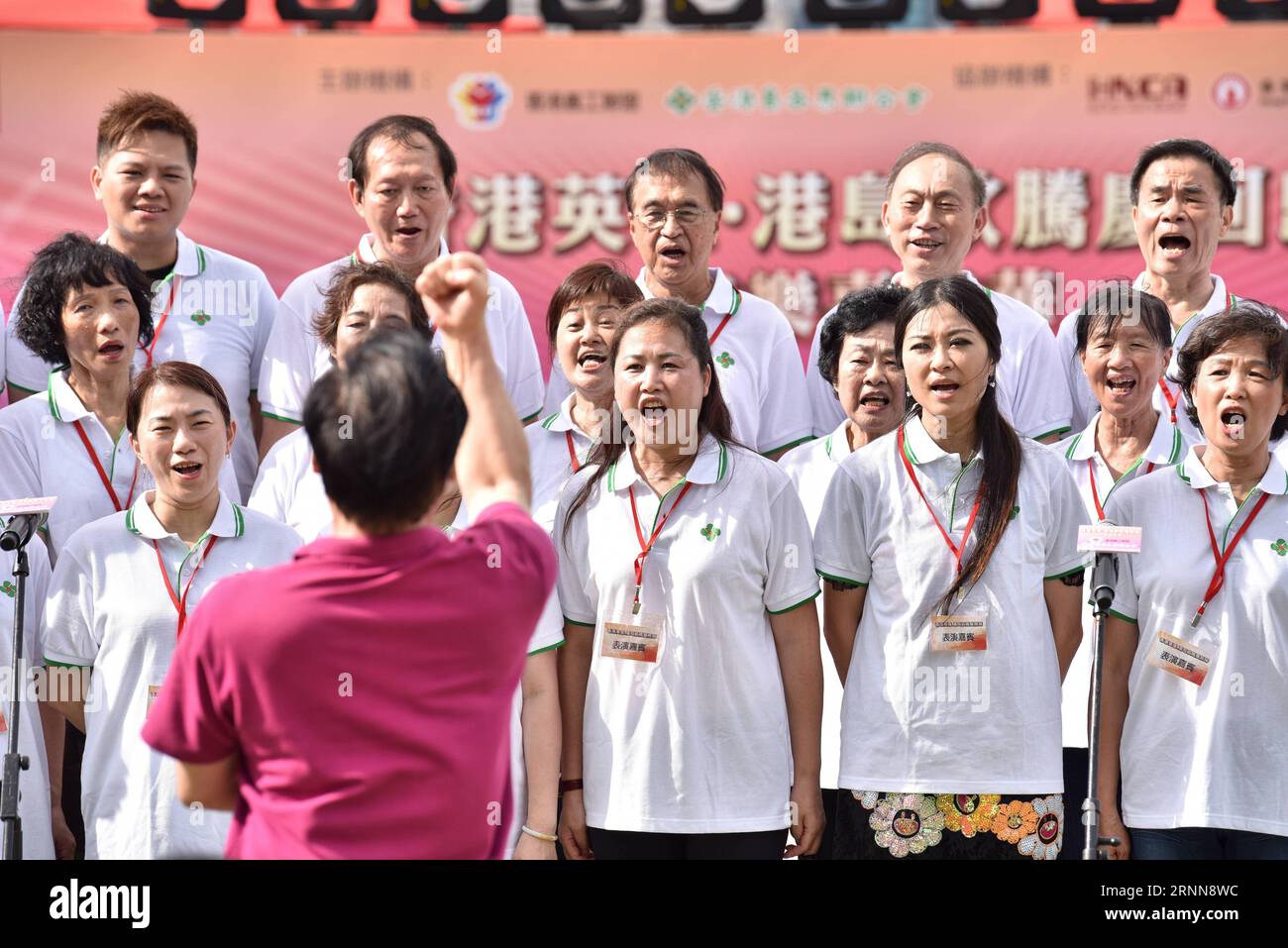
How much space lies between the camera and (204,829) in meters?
3.13

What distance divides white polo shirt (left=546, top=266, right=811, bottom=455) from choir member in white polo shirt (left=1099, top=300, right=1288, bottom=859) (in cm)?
79

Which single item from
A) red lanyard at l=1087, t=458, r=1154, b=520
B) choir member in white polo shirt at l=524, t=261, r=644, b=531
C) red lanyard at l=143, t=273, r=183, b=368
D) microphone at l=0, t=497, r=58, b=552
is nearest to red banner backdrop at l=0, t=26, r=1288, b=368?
red lanyard at l=143, t=273, r=183, b=368

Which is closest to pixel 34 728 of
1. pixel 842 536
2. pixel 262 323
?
pixel 262 323

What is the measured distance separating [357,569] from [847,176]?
3378 millimetres

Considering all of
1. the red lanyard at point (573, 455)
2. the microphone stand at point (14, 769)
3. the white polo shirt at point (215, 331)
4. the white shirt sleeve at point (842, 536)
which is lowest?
the microphone stand at point (14, 769)

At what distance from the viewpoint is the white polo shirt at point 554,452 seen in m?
3.45

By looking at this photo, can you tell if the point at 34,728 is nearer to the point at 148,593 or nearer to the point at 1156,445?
the point at 148,593

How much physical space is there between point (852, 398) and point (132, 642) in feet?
5.14

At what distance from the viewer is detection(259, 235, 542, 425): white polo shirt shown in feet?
12.1

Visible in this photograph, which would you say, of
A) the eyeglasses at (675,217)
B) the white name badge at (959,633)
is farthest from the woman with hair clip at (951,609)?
the eyeglasses at (675,217)

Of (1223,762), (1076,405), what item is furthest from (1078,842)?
(1076,405)

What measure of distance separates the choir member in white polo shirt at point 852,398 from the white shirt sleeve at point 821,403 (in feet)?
0.57

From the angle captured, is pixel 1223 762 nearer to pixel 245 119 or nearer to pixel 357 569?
pixel 357 569

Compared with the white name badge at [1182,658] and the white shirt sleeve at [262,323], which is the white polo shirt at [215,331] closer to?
the white shirt sleeve at [262,323]
